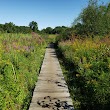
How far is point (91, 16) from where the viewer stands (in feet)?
95.6

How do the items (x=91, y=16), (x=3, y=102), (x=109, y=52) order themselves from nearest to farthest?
1. (x=3, y=102)
2. (x=109, y=52)
3. (x=91, y=16)

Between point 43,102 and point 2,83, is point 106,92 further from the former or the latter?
point 2,83

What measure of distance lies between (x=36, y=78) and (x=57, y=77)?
3.26 feet

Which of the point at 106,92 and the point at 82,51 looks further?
the point at 82,51

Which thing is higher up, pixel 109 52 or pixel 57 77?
pixel 109 52

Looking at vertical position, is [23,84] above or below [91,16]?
below

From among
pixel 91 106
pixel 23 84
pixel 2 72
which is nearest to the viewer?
pixel 91 106

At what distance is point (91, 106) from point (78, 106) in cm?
48

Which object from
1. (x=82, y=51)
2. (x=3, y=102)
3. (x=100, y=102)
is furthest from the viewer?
(x=82, y=51)

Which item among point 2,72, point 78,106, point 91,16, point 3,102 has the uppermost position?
point 91,16

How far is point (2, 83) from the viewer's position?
268 inches

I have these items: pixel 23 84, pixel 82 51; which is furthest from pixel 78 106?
pixel 82 51

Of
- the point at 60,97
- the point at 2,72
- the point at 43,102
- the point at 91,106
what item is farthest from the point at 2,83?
the point at 91,106

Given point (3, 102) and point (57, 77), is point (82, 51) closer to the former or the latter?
point (57, 77)
